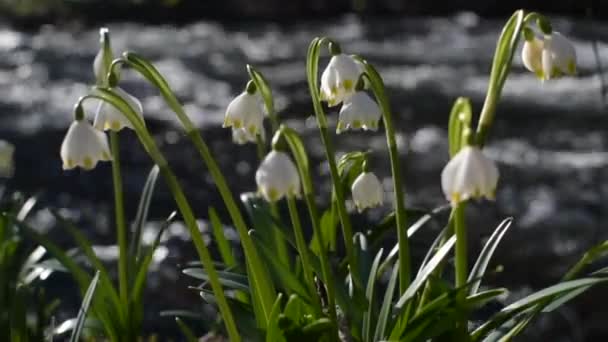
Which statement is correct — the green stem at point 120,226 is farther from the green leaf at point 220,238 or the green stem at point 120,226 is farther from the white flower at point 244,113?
the white flower at point 244,113

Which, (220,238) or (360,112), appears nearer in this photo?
(360,112)

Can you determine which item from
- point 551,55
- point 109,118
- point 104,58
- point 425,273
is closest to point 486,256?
point 425,273

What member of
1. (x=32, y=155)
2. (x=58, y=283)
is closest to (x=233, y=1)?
(x=32, y=155)

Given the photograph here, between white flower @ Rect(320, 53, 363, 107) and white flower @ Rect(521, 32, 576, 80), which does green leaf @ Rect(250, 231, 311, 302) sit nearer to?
white flower @ Rect(320, 53, 363, 107)

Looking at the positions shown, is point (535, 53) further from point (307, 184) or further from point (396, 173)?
point (307, 184)

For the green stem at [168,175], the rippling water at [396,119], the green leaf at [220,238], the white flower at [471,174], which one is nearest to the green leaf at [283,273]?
the green stem at [168,175]

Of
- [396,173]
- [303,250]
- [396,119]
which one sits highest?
[396,173]
